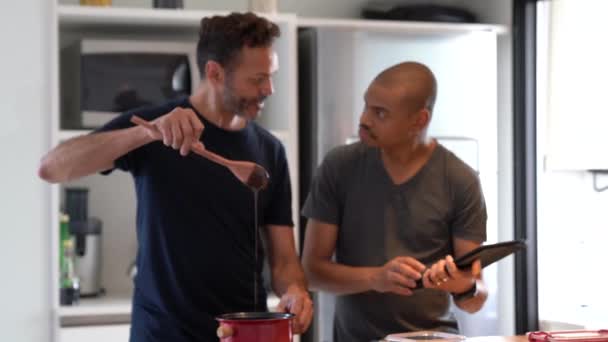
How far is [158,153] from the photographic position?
2.24 m

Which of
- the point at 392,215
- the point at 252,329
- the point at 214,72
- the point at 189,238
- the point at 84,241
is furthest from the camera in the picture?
the point at 84,241

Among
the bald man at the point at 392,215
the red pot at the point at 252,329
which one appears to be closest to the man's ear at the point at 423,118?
the bald man at the point at 392,215

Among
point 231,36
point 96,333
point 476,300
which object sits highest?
point 231,36

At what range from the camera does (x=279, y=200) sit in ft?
7.80

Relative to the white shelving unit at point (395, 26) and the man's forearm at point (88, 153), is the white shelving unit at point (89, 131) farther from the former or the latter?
the man's forearm at point (88, 153)

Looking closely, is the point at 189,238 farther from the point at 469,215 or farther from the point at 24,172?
the point at 24,172

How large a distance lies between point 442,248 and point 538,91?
5.56ft

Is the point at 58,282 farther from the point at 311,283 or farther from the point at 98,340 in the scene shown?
the point at 311,283

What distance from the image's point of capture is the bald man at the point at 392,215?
2.45 metres

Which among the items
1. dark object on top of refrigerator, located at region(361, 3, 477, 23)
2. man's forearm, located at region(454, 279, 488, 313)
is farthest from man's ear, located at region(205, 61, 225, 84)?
dark object on top of refrigerator, located at region(361, 3, 477, 23)

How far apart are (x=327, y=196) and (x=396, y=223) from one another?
7.1 inches

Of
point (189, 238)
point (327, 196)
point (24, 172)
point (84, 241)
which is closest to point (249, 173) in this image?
point (189, 238)

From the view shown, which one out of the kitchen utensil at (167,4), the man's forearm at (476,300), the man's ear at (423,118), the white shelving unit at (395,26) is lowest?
the man's forearm at (476,300)
